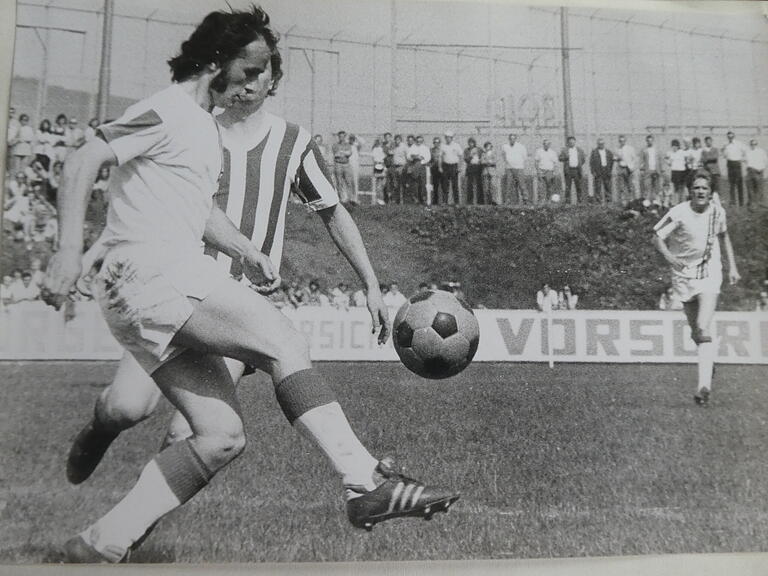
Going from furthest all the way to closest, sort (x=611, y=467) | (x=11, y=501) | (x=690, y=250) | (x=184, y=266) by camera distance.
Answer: (x=690, y=250) → (x=611, y=467) → (x=11, y=501) → (x=184, y=266)

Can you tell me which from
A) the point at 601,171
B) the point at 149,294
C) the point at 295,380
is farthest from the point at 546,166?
the point at 149,294

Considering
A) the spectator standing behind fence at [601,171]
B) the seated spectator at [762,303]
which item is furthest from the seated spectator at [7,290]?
the seated spectator at [762,303]

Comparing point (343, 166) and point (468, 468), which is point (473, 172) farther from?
point (468, 468)

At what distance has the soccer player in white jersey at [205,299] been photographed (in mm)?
2830

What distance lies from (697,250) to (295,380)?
258 centimetres

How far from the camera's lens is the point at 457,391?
11.7ft

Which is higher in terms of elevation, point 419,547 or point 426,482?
point 426,482

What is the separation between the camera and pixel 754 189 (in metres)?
3.93

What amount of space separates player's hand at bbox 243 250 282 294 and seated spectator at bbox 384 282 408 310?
61 cm

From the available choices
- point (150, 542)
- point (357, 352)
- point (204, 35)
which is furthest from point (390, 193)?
point (150, 542)

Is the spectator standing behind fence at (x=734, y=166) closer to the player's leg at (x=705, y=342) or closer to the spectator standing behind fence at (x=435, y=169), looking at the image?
the player's leg at (x=705, y=342)

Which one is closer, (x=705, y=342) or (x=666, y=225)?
(x=705, y=342)

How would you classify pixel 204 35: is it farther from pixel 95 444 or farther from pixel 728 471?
pixel 728 471

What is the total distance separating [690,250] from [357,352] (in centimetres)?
211
